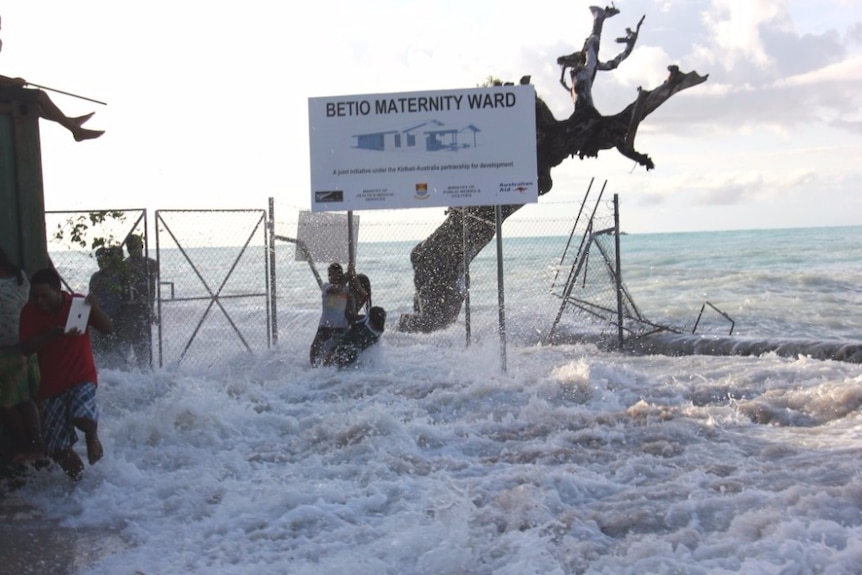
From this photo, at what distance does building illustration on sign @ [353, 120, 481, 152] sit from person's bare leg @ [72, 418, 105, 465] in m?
5.84

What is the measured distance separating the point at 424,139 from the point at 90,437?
6.10 metres

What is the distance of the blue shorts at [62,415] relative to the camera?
24.2ft

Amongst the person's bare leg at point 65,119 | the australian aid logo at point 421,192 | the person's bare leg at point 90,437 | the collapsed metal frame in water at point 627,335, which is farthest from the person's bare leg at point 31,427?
the collapsed metal frame in water at point 627,335

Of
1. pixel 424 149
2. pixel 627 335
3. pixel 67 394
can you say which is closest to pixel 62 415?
pixel 67 394

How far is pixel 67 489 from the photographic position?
737 cm

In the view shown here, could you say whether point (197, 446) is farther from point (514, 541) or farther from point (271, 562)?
point (514, 541)

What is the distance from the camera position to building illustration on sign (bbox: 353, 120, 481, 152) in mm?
11992

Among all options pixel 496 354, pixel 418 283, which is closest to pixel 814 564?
pixel 496 354

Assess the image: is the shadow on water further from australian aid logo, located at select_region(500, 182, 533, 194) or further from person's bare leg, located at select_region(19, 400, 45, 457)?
australian aid logo, located at select_region(500, 182, 533, 194)

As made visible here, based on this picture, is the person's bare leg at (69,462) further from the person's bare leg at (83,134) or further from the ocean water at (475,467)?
the person's bare leg at (83,134)

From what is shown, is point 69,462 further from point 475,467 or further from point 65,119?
point 475,467

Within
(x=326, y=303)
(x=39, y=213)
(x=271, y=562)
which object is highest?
(x=39, y=213)

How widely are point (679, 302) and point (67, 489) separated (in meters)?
25.3

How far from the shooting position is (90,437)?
742 centimetres
